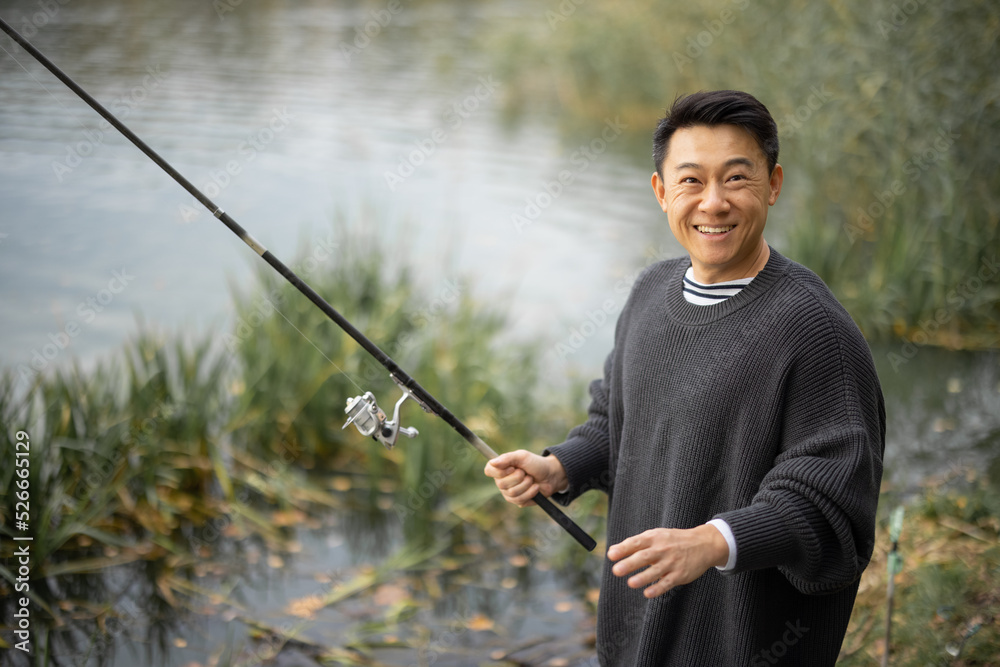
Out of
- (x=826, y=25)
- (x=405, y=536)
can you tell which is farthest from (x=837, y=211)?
(x=405, y=536)

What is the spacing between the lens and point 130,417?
11.6 feet

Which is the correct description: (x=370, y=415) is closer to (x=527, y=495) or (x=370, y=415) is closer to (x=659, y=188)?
(x=527, y=495)

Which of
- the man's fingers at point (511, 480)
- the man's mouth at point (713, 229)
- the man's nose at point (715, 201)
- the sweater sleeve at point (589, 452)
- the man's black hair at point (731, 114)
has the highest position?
the man's black hair at point (731, 114)

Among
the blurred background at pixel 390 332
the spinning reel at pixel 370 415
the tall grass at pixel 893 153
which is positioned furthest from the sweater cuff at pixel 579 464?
the tall grass at pixel 893 153

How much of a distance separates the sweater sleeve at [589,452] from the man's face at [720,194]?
15.0 inches

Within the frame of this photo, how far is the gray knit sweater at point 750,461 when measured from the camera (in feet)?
4.49

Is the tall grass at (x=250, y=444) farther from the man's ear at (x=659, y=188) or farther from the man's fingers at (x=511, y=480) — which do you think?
the man's ear at (x=659, y=188)

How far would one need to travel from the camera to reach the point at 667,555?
1310mm

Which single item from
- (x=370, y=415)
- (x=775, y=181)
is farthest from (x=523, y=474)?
(x=775, y=181)

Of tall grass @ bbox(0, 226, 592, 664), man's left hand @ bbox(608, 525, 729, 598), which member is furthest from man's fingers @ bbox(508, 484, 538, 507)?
tall grass @ bbox(0, 226, 592, 664)

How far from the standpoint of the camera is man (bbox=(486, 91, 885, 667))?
4.45 feet

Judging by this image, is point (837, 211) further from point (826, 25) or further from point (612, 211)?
point (612, 211)

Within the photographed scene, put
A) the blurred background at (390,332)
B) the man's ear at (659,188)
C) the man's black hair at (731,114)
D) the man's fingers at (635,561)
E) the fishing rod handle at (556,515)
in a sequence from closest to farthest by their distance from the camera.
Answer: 1. the man's fingers at (635,561)
2. the man's black hair at (731,114)
3. the man's ear at (659,188)
4. the fishing rod handle at (556,515)
5. the blurred background at (390,332)

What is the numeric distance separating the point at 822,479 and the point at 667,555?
26cm
